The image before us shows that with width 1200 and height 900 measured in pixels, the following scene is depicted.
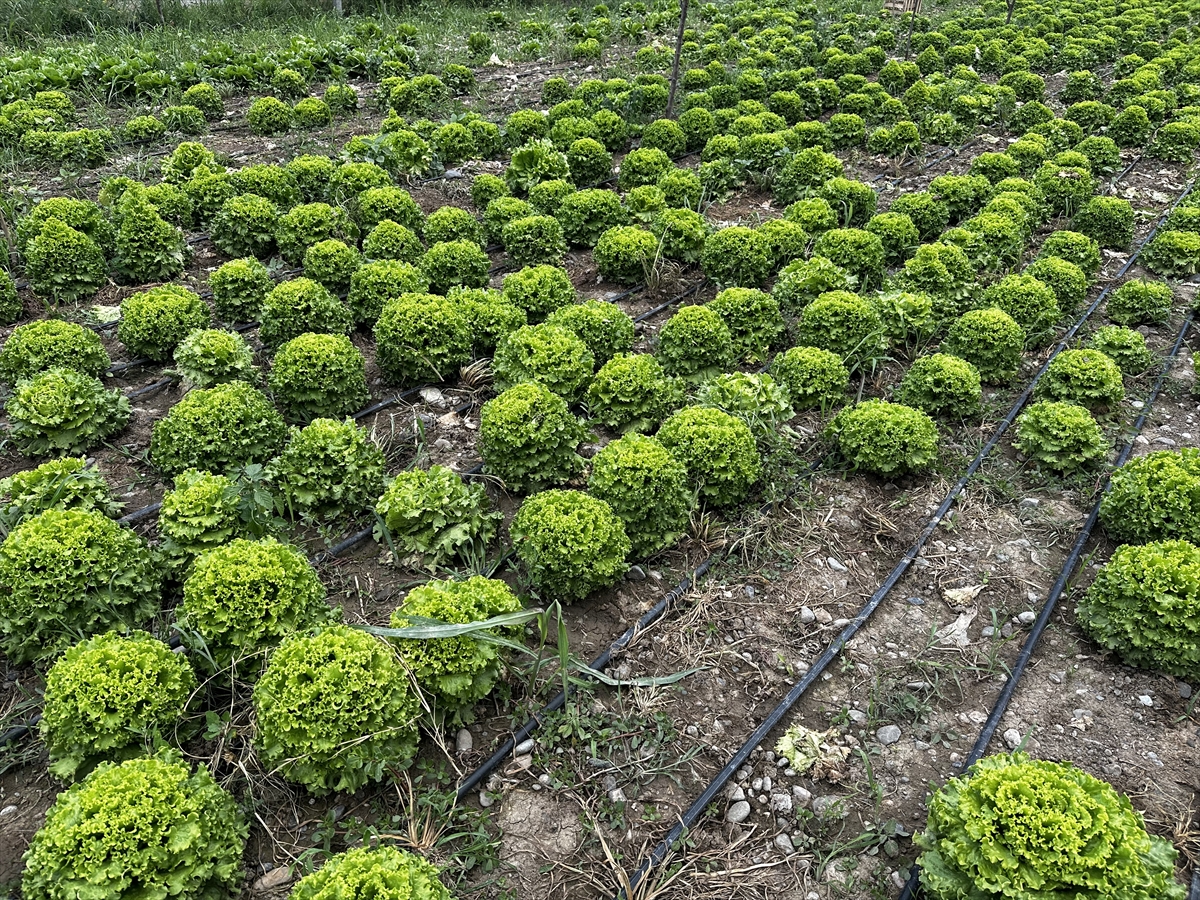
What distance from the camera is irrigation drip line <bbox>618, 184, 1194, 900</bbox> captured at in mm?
3746

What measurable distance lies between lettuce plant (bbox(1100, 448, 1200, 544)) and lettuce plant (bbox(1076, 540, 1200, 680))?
44 centimetres

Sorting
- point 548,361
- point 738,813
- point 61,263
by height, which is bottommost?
point 738,813

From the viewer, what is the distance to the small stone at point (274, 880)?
11.6 feet

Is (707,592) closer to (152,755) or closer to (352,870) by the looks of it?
(352,870)

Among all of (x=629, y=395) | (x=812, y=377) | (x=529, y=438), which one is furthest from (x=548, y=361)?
(x=812, y=377)

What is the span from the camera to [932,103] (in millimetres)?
12562

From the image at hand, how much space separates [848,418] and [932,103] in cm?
920

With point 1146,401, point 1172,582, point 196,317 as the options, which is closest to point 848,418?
point 1172,582

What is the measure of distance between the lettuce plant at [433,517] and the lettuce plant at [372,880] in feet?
6.51

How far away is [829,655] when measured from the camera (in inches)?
180

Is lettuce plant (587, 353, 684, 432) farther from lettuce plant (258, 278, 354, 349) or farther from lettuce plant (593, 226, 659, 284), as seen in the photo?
lettuce plant (258, 278, 354, 349)

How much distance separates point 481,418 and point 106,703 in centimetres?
269

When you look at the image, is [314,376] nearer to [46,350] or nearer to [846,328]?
[46,350]

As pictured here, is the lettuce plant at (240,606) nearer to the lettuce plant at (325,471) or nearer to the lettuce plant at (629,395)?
the lettuce plant at (325,471)
